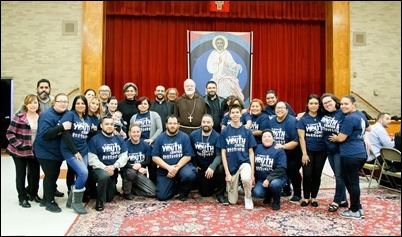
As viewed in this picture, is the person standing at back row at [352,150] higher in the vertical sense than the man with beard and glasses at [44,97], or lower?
lower

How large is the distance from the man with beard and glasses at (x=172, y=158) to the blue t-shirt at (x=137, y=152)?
24 cm

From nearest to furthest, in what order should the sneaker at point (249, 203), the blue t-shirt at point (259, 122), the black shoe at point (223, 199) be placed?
the sneaker at point (249, 203) → the black shoe at point (223, 199) → the blue t-shirt at point (259, 122)

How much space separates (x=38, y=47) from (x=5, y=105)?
1.94m

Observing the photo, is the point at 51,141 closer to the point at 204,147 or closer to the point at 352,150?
the point at 204,147

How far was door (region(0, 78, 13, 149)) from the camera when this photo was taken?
414 inches

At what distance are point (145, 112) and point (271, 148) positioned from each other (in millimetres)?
2042

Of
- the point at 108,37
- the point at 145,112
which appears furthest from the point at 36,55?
the point at 145,112

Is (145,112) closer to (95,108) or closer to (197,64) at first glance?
(95,108)

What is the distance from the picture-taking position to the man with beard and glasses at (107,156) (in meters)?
5.00

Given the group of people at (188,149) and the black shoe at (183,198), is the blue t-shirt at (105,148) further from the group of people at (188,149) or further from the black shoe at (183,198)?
the black shoe at (183,198)

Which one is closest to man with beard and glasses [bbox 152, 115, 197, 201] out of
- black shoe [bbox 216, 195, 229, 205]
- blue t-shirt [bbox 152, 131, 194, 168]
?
blue t-shirt [bbox 152, 131, 194, 168]

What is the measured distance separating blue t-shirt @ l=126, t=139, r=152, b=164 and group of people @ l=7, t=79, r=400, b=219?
15mm

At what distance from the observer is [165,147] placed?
5359 millimetres

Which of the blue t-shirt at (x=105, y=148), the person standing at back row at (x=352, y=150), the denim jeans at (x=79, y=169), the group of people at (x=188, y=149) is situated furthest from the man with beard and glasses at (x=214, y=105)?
the denim jeans at (x=79, y=169)
